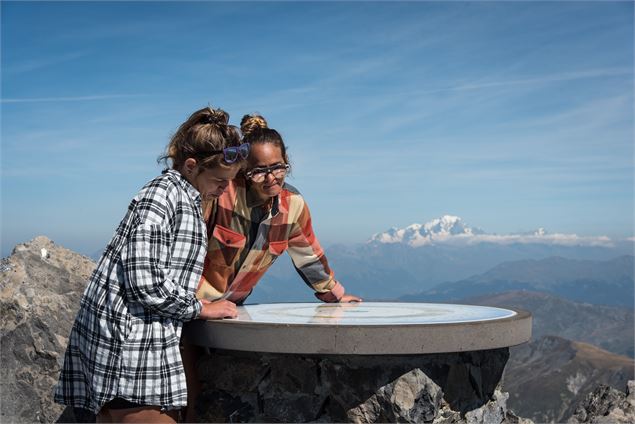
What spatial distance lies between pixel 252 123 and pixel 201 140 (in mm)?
1140

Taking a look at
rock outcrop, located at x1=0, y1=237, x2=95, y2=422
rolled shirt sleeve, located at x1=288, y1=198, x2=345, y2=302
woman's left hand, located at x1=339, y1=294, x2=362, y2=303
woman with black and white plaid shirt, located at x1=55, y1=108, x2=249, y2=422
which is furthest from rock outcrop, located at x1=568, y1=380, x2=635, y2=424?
rock outcrop, located at x1=0, y1=237, x2=95, y2=422

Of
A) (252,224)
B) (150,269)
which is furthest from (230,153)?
(252,224)

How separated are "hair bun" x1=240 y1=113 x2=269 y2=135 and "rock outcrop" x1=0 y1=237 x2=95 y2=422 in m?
2.45

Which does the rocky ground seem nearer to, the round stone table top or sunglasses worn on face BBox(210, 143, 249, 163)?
the round stone table top

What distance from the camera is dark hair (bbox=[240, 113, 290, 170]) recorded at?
5418 mm

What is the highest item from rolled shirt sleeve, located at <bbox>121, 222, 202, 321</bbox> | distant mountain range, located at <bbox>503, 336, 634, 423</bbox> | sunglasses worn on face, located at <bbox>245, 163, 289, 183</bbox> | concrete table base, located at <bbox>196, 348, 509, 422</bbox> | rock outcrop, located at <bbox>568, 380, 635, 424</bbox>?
sunglasses worn on face, located at <bbox>245, 163, 289, 183</bbox>

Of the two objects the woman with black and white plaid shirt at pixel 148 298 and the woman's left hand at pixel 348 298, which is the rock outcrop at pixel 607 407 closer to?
the woman's left hand at pixel 348 298

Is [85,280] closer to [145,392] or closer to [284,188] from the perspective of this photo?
[284,188]

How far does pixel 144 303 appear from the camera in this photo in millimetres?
4109

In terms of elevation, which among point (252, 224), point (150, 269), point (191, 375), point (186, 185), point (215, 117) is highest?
point (215, 117)

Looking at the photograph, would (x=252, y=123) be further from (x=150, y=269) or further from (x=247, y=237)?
(x=150, y=269)

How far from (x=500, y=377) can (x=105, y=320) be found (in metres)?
3.03

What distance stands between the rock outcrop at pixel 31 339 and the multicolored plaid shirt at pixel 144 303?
2.31 metres

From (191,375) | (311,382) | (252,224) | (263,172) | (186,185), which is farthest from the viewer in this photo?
(252,224)
